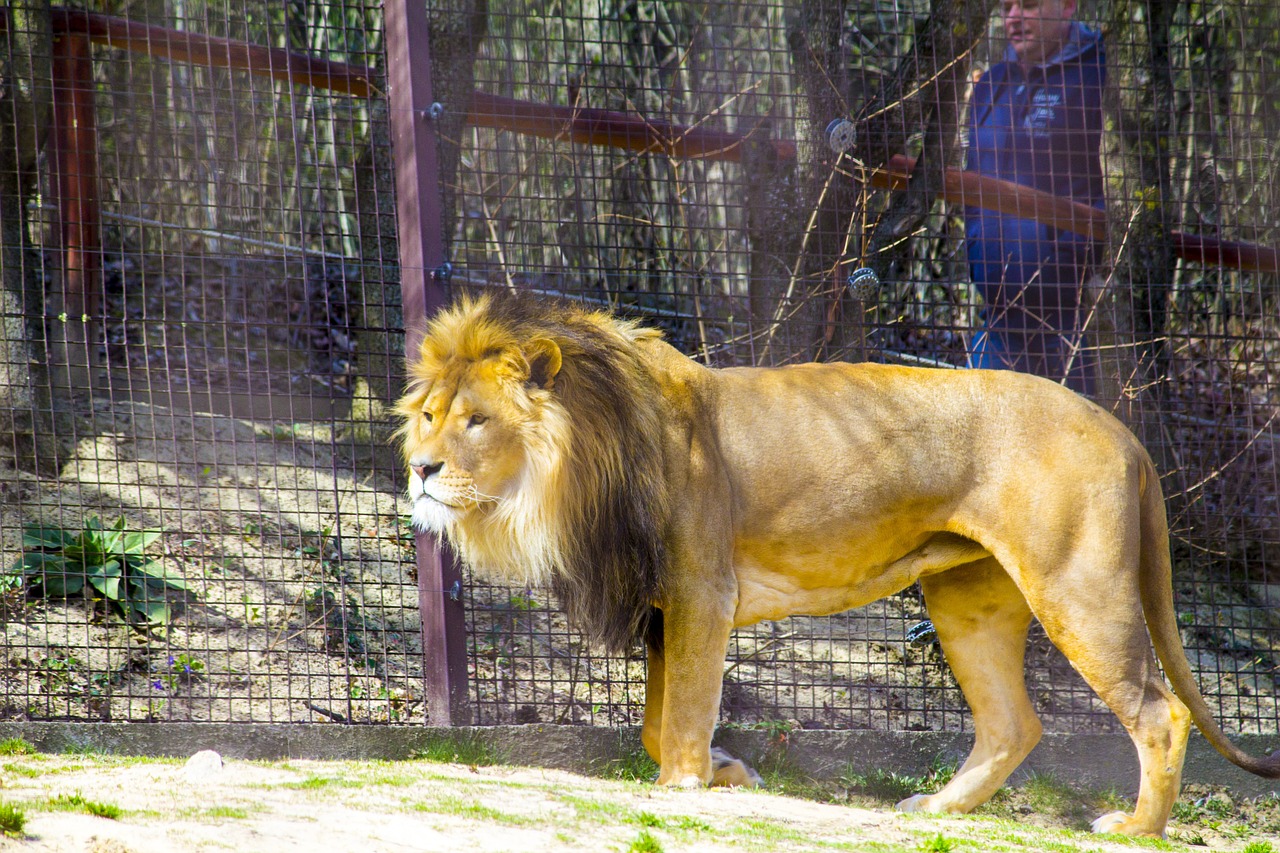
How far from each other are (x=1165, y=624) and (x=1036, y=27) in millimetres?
3613

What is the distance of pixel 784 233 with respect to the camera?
5.72 meters

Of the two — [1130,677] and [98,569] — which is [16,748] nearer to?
[98,569]

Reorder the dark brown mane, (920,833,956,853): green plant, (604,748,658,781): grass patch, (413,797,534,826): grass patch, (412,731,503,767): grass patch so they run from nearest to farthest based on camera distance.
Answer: (413,797,534,826): grass patch → (920,833,956,853): green plant → the dark brown mane → (412,731,503,767): grass patch → (604,748,658,781): grass patch

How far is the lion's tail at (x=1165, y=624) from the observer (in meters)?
4.25

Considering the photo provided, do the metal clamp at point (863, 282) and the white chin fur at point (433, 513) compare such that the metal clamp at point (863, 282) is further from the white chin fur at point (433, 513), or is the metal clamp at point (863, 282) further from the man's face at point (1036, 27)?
the white chin fur at point (433, 513)

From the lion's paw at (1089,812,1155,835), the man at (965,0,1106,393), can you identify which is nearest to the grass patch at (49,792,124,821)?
the lion's paw at (1089,812,1155,835)

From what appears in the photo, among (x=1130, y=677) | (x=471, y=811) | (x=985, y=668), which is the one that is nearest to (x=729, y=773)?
(x=985, y=668)

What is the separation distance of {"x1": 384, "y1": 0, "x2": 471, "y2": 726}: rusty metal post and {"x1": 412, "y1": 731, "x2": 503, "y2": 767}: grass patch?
117 mm

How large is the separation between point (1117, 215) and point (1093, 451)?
2416 millimetres

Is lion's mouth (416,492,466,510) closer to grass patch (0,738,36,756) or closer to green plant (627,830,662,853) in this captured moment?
green plant (627,830,662,853)

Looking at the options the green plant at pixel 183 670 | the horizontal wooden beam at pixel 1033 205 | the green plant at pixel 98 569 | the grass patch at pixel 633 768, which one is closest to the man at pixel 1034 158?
the horizontal wooden beam at pixel 1033 205

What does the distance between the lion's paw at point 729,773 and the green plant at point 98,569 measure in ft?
8.22

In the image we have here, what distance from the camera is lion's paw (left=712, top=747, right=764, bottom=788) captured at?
4246 millimetres

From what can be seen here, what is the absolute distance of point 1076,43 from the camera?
6172 mm
